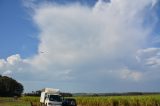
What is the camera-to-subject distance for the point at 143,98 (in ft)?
167

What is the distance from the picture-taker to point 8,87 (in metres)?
144

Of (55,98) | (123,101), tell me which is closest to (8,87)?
(123,101)

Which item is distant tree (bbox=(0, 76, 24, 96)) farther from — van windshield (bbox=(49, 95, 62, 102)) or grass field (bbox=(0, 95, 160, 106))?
van windshield (bbox=(49, 95, 62, 102))

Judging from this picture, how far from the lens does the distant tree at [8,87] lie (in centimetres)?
14227

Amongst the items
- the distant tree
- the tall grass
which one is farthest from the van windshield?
the distant tree

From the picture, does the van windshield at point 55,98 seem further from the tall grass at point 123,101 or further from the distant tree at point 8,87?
the distant tree at point 8,87

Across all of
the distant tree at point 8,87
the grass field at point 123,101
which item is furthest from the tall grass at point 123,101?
the distant tree at point 8,87

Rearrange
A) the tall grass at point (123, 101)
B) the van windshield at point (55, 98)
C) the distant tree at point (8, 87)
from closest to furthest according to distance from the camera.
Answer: the van windshield at point (55, 98) < the tall grass at point (123, 101) < the distant tree at point (8, 87)

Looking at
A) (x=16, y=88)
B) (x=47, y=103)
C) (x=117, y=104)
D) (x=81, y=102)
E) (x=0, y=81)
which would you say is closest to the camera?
(x=47, y=103)

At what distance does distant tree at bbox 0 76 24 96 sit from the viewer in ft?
467

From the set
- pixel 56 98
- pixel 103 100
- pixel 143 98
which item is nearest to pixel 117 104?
pixel 103 100

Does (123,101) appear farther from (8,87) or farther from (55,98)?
(8,87)

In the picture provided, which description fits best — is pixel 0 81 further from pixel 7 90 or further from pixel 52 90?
pixel 52 90

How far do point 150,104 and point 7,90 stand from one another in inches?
4105
